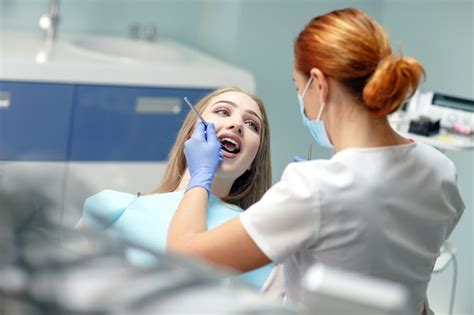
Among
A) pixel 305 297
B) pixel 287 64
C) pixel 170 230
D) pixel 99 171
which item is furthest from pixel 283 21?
pixel 305 297

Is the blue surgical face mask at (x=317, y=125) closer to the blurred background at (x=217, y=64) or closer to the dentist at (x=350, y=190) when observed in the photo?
the dentist at (x=350, y=190)

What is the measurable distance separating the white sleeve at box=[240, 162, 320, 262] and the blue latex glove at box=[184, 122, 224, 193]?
1.30 ft

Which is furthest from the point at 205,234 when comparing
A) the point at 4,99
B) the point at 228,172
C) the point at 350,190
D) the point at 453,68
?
the point at 453,68

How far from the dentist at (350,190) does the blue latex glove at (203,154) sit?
291 mm

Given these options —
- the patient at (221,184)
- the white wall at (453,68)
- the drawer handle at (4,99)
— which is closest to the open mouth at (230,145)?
the patient at (221,184)

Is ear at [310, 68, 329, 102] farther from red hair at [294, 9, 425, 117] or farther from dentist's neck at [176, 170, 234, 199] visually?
dentist's neck at [176, 170, 234, 199]

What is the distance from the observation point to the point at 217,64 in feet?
12.1

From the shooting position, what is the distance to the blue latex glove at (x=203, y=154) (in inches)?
77.5

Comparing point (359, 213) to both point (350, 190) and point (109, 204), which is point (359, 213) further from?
point (109, 204)

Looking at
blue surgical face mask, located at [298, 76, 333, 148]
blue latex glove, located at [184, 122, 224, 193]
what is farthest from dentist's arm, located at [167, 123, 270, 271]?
blue surgical face mask, located at [298, 76, 333, 148]

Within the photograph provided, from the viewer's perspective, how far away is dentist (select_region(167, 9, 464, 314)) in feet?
5.04

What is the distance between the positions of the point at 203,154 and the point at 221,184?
206 mm

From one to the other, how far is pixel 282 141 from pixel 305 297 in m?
3.03

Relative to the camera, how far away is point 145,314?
90 cm
